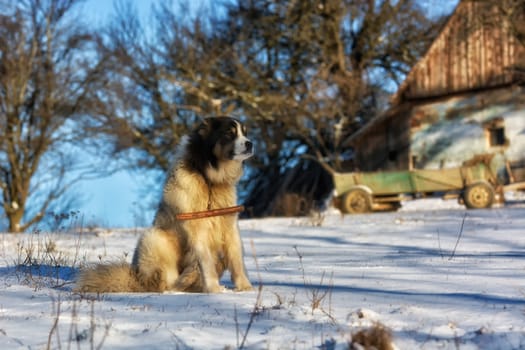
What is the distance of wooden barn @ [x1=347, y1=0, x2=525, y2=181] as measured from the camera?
2503 cm

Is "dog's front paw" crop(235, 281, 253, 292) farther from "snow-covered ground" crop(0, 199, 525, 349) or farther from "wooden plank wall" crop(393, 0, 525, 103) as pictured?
"wooden plank wall" crop(393, 0, 525, 103)

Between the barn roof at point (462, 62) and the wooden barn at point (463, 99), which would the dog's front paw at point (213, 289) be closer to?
the wooden barn at point (463, 99)

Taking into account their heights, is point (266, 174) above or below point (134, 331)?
above

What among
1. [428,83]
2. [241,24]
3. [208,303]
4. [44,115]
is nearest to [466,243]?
[208,303]

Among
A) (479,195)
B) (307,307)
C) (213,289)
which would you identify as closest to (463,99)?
(479,195)

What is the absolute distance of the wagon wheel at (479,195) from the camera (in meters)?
18.2

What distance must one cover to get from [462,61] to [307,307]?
23921mm

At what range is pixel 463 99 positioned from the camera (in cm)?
2611

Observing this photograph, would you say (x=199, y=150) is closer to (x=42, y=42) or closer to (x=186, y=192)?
(x=186, y=192)

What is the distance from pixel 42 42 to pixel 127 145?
641 centimetres

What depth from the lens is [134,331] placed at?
376 cm

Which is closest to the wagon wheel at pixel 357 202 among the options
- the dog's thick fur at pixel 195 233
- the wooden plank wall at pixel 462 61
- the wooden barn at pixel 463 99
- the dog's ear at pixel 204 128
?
the wooden barn at pixel 463 99

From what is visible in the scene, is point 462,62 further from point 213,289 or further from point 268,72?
point 213,289

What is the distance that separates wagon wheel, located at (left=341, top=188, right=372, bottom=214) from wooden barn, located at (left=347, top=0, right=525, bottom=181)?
7.85m
